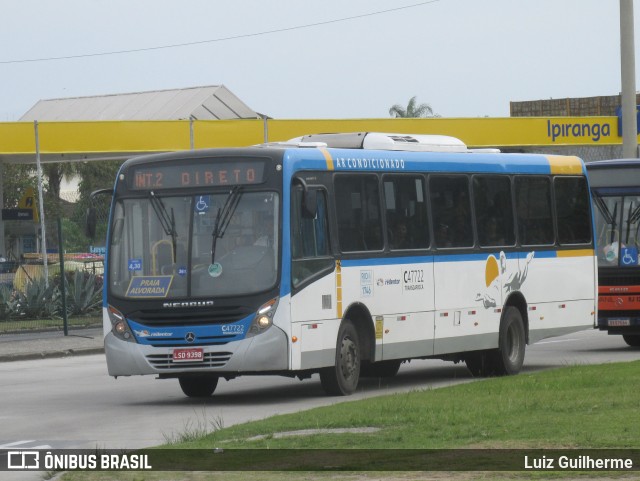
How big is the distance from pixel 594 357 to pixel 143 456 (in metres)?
13.0

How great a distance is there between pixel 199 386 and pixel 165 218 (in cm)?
224

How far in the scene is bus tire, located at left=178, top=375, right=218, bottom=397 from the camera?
18.0 metres

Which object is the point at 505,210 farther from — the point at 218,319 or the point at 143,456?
the point at 143,456

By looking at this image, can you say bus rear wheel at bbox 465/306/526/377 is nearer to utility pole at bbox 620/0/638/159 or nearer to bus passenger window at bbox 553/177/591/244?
bus passenger window at bbox 553/177/591/244

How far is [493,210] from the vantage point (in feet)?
65.8

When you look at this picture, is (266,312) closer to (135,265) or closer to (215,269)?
(215,269)

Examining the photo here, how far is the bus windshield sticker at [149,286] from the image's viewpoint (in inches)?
662

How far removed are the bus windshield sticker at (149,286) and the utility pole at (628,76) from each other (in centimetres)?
1524

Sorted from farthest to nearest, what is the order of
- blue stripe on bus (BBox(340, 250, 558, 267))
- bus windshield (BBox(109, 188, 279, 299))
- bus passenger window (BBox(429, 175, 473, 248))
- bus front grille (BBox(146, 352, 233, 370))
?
bus passenger window (BBox(429, 175, 473, 248)) → blue stripe on bus (BBox(340, 250, 558, 267)) → bus windshield (BBox(109, 188, 279, 299)) → bus front grille (BBox(146, 352, 233, 370))

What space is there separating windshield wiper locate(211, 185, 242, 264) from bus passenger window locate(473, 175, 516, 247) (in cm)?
410

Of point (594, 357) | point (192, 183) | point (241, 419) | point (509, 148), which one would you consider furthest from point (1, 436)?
point (509, 148)

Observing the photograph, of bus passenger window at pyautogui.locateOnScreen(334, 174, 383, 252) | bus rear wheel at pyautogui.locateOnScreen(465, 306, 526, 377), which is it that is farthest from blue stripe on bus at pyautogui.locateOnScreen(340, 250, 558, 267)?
bus rear wheel at pyautogui.locateOnScreen(465, 306, 526, 377)

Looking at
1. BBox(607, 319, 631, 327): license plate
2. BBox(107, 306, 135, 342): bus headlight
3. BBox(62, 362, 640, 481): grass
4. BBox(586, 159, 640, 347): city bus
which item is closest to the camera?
BBox(62, 362, 640, 481): grass

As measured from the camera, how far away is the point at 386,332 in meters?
18.0
